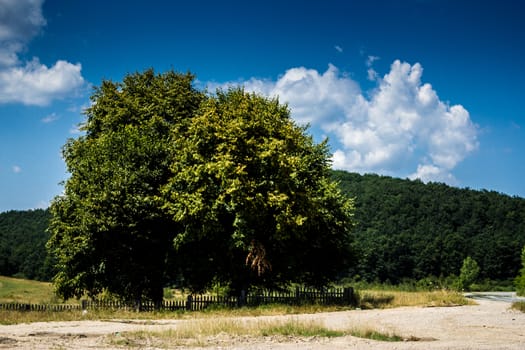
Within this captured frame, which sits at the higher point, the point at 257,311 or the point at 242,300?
the point at 242,300

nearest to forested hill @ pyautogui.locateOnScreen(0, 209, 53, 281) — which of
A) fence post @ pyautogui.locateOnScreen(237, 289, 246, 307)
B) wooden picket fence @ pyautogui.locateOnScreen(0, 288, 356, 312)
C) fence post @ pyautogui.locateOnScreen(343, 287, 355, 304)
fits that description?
wooden picket fence @ pyautogui.locateOnScreen(0, 288, 356, 312)

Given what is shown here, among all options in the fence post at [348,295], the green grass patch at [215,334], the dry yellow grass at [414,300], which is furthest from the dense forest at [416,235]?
the green grass patch at [215,334]

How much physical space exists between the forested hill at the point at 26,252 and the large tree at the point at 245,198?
6819cm

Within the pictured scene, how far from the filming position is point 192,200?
28.9 m

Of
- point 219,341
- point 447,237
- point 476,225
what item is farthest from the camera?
point 476,225

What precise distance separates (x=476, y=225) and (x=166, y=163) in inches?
4054

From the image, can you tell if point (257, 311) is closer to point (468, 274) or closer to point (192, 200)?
point (192, 200)

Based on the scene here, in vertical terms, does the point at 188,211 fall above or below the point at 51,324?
above

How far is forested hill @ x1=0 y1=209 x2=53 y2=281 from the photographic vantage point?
101 m

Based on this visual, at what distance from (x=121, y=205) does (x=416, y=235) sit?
9343cm

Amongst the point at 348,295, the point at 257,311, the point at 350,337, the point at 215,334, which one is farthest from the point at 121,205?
the point at 350,337

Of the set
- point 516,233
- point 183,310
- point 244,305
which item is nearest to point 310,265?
point 244,305

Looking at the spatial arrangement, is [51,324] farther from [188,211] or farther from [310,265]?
[310,265]

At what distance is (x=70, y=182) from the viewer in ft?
107
